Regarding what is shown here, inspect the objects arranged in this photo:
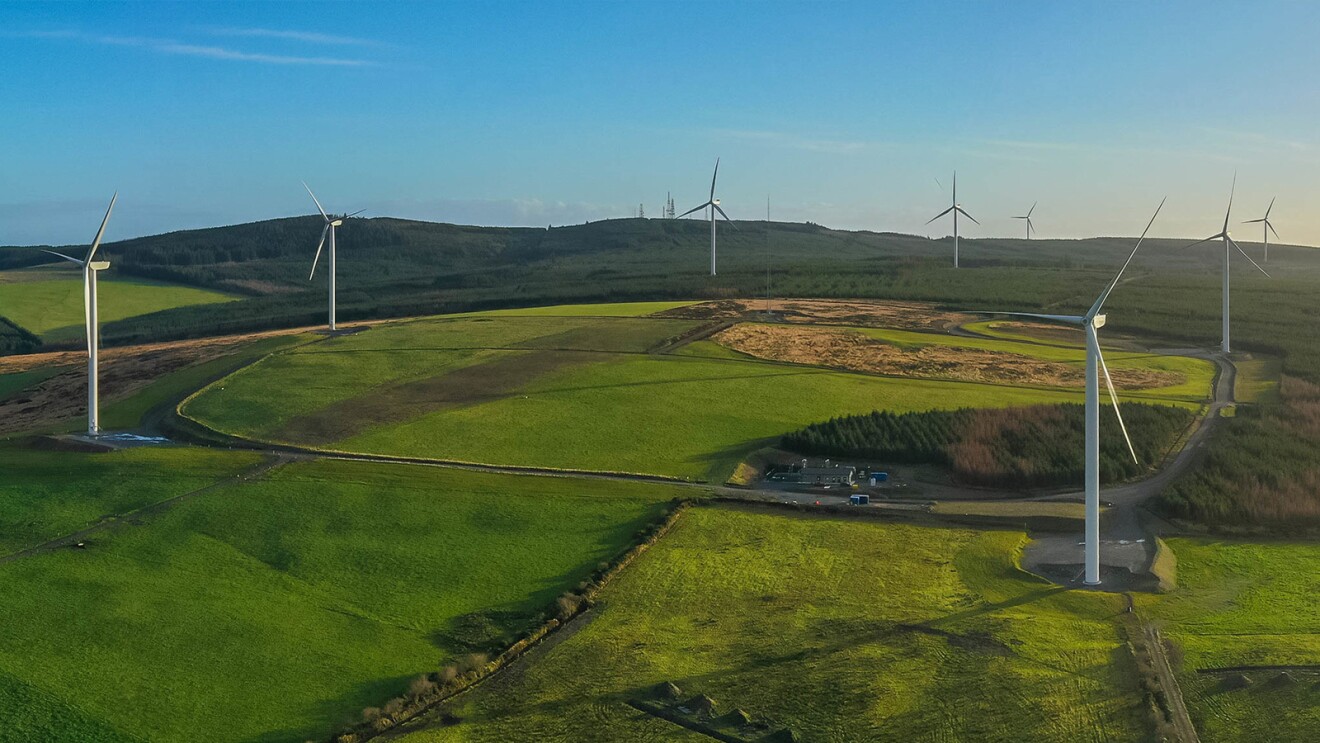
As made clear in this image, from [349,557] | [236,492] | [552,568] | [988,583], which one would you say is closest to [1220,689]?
[988,583]

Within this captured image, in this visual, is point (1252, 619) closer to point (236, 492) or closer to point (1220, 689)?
point (1220, 689)

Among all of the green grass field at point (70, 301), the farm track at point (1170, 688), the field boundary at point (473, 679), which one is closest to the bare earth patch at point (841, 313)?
the field boundary at point (473, 679)

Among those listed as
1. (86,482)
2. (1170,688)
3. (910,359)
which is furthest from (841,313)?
(1170,688)

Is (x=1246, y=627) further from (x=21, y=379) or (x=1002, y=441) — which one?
(x=21, y=379)

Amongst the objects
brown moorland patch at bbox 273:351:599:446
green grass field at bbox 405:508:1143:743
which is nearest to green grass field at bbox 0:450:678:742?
green grass field at bbox 405:508:1143:743

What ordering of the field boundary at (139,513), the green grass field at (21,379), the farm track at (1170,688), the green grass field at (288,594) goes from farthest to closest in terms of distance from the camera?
the green grass field at (21,379)
the field boundary at (139,513)
the green grass field at (288,594)
the farm track at (1170,688)

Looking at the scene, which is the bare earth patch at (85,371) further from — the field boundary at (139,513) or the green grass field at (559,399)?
the field boundary at (139,513)
